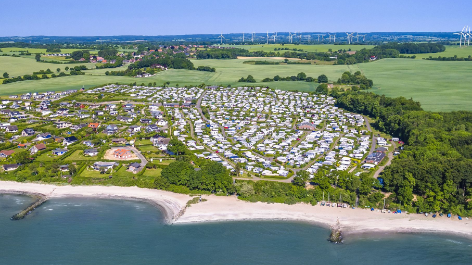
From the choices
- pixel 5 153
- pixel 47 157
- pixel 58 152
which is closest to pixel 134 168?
pixel 58 152

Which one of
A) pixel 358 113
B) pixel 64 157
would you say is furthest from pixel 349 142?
pixel 64 157

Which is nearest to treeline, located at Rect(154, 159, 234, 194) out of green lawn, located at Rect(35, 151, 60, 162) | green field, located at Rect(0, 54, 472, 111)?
green lawn, located at Rect(35, 151, 60, 162)

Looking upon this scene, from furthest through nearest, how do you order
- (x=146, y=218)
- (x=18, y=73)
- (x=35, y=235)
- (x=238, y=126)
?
(x=18, y=73) < (x=238, y=126) < (x=146, y=218) < (x=35, y=235)

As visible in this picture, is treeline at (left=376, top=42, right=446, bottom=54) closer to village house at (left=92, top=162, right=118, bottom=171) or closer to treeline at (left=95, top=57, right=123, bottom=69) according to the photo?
treeline at (left=95, top=57, right=123, bottom=69)

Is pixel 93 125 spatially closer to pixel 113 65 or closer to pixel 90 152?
pixel 90 152

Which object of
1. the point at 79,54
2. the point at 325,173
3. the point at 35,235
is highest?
the point at 79,54

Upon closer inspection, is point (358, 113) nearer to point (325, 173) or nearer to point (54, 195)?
point (325, 173)
